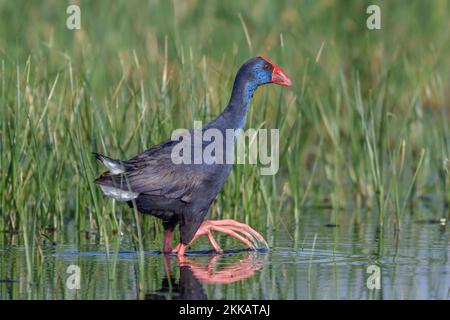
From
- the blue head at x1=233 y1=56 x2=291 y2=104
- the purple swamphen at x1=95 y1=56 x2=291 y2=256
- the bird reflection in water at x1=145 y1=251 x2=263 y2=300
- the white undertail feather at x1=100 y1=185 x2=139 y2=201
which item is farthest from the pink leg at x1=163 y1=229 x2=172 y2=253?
the blue head at x1=233 y1=56 x2=291 y2=104

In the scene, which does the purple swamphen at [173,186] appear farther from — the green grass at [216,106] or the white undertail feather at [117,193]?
the green grass at [216,106]

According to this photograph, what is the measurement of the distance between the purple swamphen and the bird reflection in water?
0.20 metres

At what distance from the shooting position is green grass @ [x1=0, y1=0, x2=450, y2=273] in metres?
7.19

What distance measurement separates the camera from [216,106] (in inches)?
305

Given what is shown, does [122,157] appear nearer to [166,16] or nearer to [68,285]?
[68,285]

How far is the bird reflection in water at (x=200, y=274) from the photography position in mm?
5398

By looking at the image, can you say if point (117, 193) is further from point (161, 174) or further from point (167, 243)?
point (167, 243)

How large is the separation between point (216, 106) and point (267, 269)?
6.35ft

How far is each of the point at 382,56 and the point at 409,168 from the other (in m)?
1.11

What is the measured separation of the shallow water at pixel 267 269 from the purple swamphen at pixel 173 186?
0.55 feet

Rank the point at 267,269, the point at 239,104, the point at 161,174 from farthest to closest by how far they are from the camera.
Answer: the point at 239,104, the point at 161,174, the point at 267,269

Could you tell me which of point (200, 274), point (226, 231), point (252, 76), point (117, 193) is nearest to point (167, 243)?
point (226, 231)

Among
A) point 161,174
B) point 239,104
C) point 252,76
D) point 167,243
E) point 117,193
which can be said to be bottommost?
point 167,243

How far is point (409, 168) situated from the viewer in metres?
9.81
